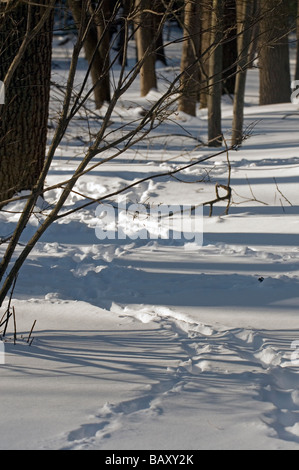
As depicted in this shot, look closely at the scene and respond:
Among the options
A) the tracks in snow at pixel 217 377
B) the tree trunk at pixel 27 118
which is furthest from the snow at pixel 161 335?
the tree trunk at pixel 27 118

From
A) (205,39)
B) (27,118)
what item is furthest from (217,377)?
(205,39)

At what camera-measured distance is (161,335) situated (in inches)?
155

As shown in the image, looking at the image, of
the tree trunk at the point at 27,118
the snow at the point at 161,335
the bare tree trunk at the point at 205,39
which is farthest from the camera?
the tree trunk at the point at 27,118

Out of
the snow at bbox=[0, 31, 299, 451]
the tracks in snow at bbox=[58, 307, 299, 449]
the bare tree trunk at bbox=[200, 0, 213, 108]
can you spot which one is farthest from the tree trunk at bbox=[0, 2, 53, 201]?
the tracks in snow at bbox=[58, 307, 299, 449]

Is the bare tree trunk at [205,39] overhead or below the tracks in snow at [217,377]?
overhead

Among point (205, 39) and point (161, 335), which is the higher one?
point (205, 39)

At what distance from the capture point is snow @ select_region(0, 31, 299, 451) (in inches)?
108

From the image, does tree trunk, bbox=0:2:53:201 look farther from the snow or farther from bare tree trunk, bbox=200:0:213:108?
bare tree trunk, bbox=200:0:213:108

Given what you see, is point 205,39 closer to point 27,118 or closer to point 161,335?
point 27,118

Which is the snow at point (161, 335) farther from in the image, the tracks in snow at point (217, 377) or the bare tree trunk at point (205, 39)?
the bare tree trunk at point (205, 39)

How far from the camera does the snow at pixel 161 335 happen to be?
2.73m

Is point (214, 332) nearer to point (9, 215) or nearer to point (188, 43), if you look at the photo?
point (9, 215)
